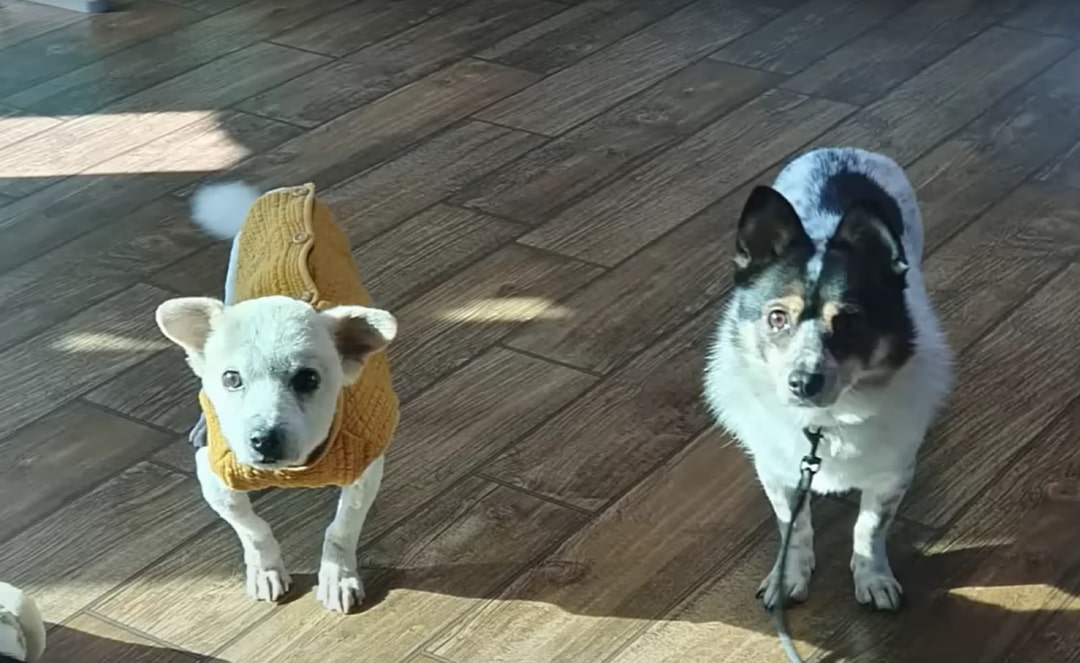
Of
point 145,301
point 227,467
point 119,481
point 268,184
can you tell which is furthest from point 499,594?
point 268,184

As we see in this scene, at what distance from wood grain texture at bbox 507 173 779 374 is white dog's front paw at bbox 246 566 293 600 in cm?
70

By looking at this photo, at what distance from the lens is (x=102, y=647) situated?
1890 millimetres

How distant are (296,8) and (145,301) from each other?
1570mm

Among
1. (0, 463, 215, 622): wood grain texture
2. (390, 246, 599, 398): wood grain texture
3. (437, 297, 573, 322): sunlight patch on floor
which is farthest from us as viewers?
Answer: (437, 297, 573, 322): sunlight patch on floor

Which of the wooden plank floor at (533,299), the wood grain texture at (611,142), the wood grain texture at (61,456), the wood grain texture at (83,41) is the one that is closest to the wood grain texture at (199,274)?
the wooden plank floor at (533,299)

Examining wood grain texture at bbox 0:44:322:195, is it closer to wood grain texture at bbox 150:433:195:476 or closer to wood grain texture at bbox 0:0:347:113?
wood grain texture at bbox 0:0:347:113

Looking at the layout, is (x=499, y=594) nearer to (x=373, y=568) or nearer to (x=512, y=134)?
(x=373, y=568)

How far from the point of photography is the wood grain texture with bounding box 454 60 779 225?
3.00 metres

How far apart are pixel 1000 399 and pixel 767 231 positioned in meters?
0.76

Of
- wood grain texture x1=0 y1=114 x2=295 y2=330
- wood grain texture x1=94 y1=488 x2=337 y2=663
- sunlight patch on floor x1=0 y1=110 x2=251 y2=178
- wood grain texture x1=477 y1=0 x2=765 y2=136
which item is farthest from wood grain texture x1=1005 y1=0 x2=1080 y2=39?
wood grain texture x1=94 y1=488 x2=337 y2=663

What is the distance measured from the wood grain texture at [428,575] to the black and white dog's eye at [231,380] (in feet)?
1.28

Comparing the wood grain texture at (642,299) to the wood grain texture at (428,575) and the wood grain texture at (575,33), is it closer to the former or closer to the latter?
the wood grain texture at (428,575)

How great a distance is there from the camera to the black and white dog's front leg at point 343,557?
1928 mm

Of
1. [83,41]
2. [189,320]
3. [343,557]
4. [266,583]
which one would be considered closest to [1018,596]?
[343,557]
